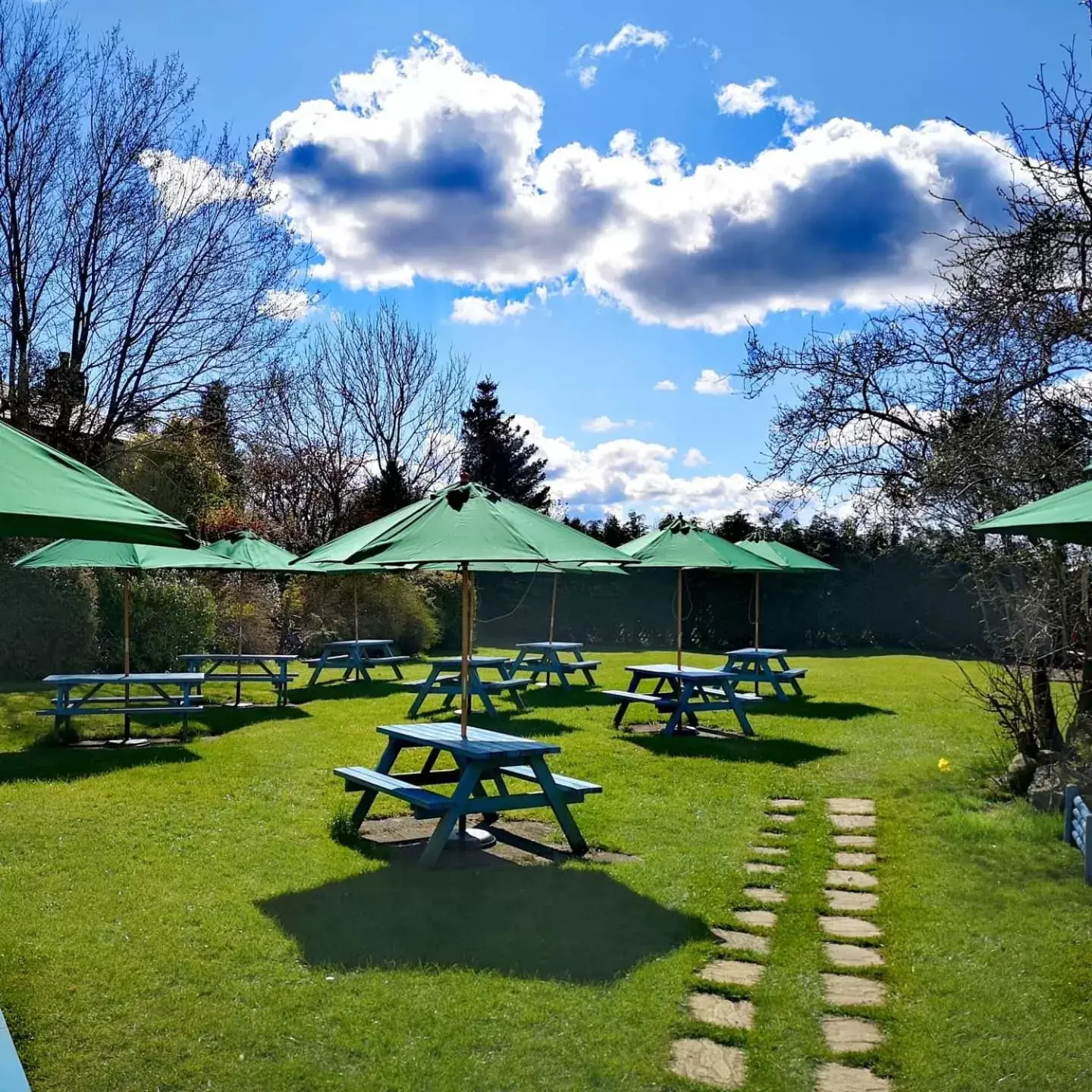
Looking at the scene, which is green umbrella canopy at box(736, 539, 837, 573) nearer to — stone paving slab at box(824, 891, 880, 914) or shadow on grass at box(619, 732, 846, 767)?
shadow on grass at box(619, 732, 846, 767)

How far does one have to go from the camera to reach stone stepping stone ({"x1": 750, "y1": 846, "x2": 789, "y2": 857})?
21.2 feet

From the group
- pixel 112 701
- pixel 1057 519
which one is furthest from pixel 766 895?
pixel 112 701

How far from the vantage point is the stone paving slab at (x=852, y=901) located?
5434mm

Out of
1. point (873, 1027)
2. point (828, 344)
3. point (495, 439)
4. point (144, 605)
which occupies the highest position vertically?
point (495, 439)

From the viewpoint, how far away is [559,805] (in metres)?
6.37

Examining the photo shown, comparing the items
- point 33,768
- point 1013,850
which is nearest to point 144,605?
point 33,768

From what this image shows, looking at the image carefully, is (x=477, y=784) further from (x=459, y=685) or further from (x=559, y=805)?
(x=459, y=685)

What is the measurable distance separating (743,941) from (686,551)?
689cm

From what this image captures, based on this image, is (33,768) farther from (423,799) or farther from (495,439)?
(495,439)

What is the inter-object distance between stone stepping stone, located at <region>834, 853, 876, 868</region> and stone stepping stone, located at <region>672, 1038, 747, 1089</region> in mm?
2738

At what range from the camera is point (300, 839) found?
661cm

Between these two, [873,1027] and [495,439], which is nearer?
[873,1027]

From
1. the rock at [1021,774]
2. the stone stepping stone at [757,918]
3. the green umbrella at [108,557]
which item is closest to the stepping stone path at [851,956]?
the stone stepping stone at [757,918]

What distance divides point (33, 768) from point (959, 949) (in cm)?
754
